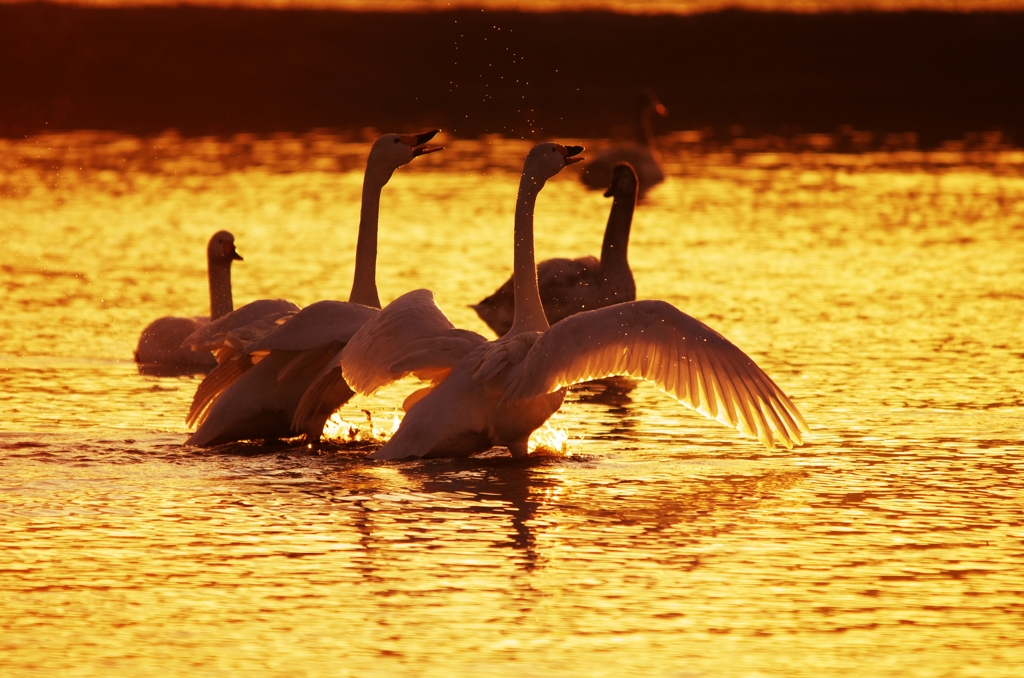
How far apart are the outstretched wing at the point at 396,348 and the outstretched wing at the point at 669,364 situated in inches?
19.4

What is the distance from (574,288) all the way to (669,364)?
5.31m

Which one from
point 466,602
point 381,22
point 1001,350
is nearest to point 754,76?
point 381,22

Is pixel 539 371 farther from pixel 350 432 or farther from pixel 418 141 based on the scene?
pixel 418 141

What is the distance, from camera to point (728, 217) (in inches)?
766

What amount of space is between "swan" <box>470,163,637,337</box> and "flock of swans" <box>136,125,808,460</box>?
122 inches

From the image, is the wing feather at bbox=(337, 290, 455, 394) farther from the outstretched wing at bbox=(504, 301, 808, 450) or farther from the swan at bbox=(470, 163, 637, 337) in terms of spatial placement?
the swan at bbox=(470, 163, 637, 337)

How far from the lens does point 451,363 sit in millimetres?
8812

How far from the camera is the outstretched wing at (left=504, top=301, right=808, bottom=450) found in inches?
326

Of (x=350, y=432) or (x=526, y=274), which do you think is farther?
(x=350, y=432)

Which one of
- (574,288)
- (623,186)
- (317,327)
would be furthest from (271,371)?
(623,186)

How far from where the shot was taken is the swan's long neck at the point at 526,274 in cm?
931

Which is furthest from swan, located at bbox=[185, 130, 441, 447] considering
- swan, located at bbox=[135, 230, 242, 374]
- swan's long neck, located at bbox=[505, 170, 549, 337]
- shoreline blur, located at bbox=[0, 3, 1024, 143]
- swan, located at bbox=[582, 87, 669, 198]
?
shoreline blur, located at bbox=[0, 3, 1024, 143]

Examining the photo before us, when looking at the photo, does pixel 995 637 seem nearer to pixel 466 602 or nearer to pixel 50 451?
pixel 466 602

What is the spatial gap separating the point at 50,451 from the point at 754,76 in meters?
35.0
